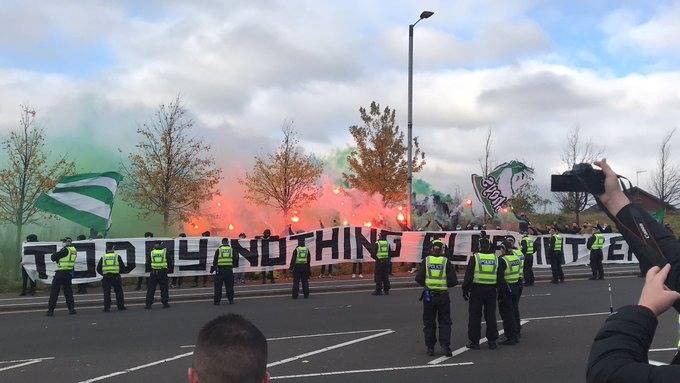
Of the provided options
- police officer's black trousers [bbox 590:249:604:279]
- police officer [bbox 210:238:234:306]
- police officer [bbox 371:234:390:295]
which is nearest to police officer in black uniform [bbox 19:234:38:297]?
police officer [bbox 210:238:234:306]

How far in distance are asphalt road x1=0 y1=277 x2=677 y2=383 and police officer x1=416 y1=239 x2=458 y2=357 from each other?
1.10 ft

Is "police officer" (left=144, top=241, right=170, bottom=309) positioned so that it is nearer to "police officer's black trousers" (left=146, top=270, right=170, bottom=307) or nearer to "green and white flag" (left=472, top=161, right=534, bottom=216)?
"police officer's black trousers" (left=146, top=270, right=170, bottom=307)

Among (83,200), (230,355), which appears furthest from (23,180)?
(230,355)

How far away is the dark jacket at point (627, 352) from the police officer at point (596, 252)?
20121 millimetres

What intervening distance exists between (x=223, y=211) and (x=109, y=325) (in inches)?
1106

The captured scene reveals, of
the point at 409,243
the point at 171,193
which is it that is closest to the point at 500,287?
the point at 409,243

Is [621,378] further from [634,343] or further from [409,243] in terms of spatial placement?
[409,243]

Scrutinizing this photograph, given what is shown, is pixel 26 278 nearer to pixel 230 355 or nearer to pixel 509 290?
pixel 509 290

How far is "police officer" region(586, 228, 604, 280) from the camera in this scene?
806 inches

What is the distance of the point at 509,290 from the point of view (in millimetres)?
10367

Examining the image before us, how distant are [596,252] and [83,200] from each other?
59.0ft

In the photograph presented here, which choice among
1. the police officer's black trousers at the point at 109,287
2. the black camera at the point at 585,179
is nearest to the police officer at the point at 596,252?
the police officer's black trousers at the point at 109,287

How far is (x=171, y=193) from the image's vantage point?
96.1 feet

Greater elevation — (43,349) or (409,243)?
(409,243)
